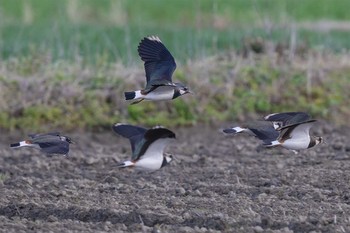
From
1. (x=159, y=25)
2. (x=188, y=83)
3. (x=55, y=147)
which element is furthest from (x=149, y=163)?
(x=159, y=25)

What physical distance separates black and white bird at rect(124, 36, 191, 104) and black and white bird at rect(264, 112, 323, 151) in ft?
2.28

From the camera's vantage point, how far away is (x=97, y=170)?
930 cm

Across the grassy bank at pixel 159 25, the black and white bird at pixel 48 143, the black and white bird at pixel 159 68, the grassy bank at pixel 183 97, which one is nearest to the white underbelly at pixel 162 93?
the black and white bird at pixel 159 68

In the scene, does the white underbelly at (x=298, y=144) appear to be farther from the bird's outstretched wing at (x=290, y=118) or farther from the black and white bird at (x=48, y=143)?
the black and white bird at (x=48, y=143)

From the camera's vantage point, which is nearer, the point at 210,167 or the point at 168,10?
the point at 210,167

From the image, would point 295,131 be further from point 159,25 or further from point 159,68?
point 159,25

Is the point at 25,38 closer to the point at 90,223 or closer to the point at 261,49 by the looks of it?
the point at 261,49

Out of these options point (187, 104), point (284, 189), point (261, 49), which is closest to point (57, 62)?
point (187, 104)

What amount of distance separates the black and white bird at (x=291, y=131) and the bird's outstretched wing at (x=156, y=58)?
798 mm

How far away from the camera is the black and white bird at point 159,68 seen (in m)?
7.03

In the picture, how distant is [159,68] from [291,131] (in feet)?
3.46

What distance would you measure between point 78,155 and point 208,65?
3803 mm


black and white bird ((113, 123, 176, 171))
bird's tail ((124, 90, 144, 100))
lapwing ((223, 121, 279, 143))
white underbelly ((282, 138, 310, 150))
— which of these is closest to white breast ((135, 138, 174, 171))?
black and white bird ((113, 123, 176, 171))

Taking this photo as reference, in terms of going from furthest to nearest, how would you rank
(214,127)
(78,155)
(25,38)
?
(25,38), (214,127), (78,155)
